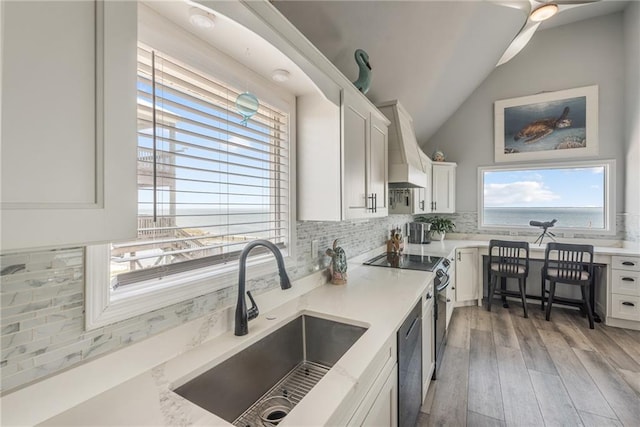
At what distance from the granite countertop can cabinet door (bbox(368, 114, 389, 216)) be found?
77cm

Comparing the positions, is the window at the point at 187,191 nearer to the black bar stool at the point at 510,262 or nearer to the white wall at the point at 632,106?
the black bar stool at the point at 510,262

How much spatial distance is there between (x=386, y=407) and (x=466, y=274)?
10.5 feet

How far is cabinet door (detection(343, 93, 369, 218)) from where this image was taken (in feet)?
5.12

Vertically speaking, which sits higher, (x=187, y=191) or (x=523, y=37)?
(x=523, y=37)

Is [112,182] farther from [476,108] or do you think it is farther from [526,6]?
[476,108]

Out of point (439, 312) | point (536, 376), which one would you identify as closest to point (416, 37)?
point (439, 312)

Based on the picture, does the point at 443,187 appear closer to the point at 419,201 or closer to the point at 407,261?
the point at 419,201

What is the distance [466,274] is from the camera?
384cm

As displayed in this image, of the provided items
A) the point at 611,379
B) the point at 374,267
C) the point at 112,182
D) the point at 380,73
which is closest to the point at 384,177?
the point at 374,267

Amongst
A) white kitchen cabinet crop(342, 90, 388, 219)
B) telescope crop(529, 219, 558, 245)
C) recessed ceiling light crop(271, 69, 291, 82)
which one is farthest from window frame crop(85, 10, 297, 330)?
telescope crop(529, 219, 558, 245)

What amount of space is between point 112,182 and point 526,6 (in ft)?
10.1

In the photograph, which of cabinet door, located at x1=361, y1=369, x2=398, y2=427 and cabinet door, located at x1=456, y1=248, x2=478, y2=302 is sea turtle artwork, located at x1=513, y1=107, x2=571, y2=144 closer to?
cabinet door, located at x1=456, y1=248, x2=478, y2=302

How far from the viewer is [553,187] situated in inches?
160

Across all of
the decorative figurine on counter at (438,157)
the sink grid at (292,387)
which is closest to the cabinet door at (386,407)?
the sink grid at (292,387)
